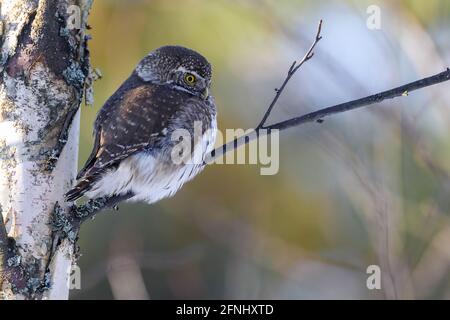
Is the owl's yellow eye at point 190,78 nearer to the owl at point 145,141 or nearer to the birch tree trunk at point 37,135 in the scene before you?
the owl at point 145,141

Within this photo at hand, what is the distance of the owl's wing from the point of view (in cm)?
358

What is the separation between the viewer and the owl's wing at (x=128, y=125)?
3576 millimetres

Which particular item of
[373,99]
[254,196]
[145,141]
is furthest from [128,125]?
[254,196]

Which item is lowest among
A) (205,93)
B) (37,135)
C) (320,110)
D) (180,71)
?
(37,135)

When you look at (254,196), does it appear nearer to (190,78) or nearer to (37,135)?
(190,78)

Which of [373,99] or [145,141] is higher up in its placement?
[145,141]

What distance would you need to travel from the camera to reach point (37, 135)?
9.32 feet

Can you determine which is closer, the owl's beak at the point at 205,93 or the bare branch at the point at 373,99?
the bare branch at the point at 373,99

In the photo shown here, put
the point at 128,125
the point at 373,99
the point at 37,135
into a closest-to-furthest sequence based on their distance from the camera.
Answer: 1. the point at 37,135
2. the point at 373,99
3. the point at 128,125

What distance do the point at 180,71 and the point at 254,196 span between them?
2922 millimetres

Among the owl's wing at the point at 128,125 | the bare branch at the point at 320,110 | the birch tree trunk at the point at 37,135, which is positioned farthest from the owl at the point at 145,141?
the bare branch at the point at 320,110

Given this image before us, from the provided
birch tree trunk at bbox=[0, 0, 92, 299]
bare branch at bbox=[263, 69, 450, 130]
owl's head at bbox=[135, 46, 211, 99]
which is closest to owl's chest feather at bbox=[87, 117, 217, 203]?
owl's head at bbox=[135, 46, 211, 99]

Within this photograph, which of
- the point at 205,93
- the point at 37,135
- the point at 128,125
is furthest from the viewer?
the point at 205,93

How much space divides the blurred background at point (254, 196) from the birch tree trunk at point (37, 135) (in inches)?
85.6
